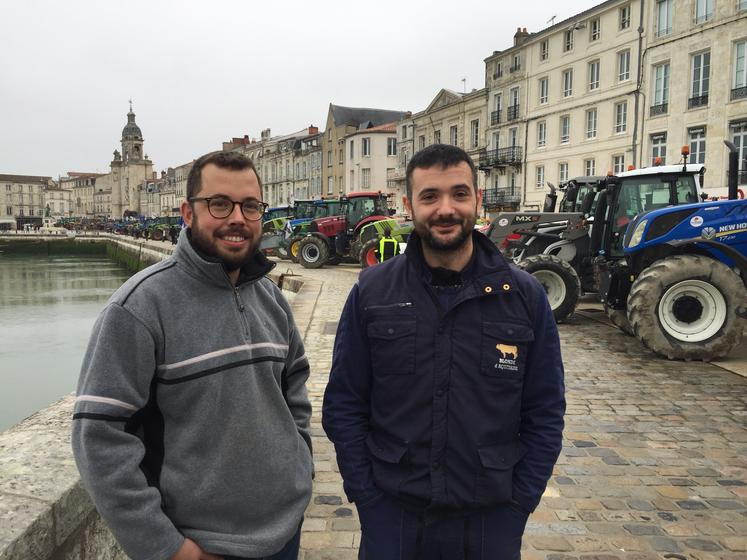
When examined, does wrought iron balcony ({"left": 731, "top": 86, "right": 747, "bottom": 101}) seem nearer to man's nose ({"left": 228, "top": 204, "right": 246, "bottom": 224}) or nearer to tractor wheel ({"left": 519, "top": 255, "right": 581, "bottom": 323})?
tractor wheel ({"left": 519, "top": 255, "right": 581, "bottom": 323})

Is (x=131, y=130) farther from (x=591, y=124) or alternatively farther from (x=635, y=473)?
(x=635, y=473)

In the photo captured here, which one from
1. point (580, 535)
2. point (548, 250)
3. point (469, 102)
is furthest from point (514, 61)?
point (580, 535)

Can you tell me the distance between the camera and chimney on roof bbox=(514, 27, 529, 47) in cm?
3322

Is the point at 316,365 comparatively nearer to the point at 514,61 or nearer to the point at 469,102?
the point at 514,61

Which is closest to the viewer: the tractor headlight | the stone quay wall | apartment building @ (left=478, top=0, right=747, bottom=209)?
the stone quay wall

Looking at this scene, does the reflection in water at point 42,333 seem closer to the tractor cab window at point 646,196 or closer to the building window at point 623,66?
the tractor cab window at point 646,196

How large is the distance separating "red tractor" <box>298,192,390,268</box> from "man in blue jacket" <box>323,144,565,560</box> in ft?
58.6

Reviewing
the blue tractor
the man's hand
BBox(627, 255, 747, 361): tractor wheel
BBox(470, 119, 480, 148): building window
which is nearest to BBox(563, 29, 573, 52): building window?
BBox(470, 119, 480, 148): building window

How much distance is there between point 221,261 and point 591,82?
3102 cm

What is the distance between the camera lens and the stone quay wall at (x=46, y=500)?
185 centimetres

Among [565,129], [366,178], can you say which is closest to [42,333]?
[565,129]

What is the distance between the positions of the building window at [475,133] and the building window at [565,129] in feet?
23.5

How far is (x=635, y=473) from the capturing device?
4059 millimetres

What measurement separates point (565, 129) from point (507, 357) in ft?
103
